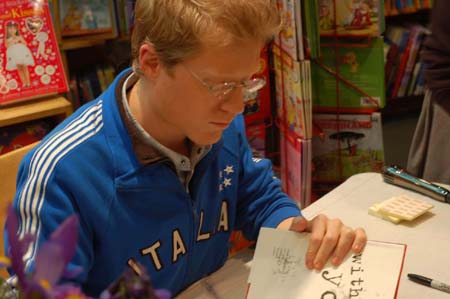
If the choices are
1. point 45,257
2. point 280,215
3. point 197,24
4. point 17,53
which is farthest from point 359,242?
point 17,53

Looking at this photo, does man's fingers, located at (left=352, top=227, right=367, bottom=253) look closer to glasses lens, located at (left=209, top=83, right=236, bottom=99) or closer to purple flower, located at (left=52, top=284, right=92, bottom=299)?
glasses lens, located at (left=209, top=83, right=236, bottom=99)

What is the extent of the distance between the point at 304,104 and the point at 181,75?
125 centimetres

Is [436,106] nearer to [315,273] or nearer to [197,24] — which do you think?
[315,273]

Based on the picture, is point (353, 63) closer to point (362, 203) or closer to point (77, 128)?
point (362, 203)

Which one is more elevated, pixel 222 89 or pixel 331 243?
pixel 222 89

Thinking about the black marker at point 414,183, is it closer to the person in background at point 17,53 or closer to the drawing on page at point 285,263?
the drawing on page at point 285,263

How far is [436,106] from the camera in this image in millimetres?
1522

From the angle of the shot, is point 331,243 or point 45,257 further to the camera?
point 331,243

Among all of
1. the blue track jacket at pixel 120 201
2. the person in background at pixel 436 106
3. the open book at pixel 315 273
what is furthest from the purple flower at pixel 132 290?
the person in background at pixel 436 106

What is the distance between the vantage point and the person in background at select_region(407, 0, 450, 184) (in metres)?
Result: 1.43

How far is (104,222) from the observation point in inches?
38.0

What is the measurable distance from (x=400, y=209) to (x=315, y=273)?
1.19 feet

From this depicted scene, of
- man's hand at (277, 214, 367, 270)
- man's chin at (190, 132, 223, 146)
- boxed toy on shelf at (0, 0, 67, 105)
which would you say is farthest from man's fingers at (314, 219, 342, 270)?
boxed toy on shelf at (0, 0, 67, 105)

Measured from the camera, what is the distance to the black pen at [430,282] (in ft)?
3.23
